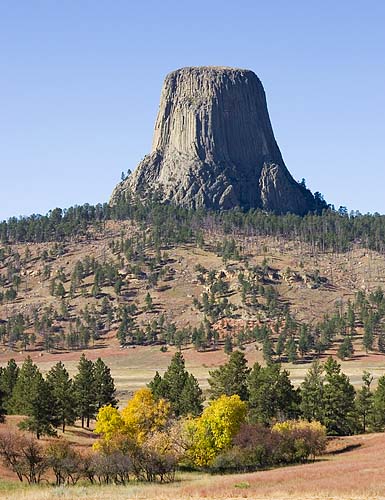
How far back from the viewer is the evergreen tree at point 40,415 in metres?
79.4

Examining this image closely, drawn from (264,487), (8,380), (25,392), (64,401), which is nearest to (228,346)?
(8,380)

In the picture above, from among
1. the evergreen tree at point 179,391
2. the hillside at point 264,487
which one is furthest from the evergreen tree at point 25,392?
the hillside at point 264,487

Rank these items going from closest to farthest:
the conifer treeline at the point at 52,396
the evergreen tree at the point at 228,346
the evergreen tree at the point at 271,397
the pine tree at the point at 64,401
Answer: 1. the conifer treeline at the point at 52,396
2. the pine tree at the point at 64,401
3. the evergreen tree at the point at 271,397
4. the evergreen tree at the point at 228,346

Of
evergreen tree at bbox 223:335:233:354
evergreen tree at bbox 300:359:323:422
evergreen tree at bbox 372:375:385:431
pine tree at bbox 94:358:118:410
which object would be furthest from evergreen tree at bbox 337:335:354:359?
pine tree at bbox 94:358:118:410

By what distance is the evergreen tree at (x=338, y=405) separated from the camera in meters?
89.4

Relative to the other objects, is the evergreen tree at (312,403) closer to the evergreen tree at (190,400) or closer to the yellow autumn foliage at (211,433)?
the evergreen tree at (190,400)

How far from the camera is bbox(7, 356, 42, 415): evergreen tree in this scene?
81.7 m

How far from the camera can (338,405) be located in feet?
294

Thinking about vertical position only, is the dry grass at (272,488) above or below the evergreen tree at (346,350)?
above

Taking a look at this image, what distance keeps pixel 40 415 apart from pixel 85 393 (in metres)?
14.2

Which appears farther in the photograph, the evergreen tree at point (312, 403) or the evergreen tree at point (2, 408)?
the evergreen tree at point (312, 403)

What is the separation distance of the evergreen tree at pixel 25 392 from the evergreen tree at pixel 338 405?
109 feet

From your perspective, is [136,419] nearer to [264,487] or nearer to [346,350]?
[264,487]

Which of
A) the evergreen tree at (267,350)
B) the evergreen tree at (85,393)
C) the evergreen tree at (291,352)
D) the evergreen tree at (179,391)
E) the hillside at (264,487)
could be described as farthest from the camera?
the evergreen tree at (291,352)
